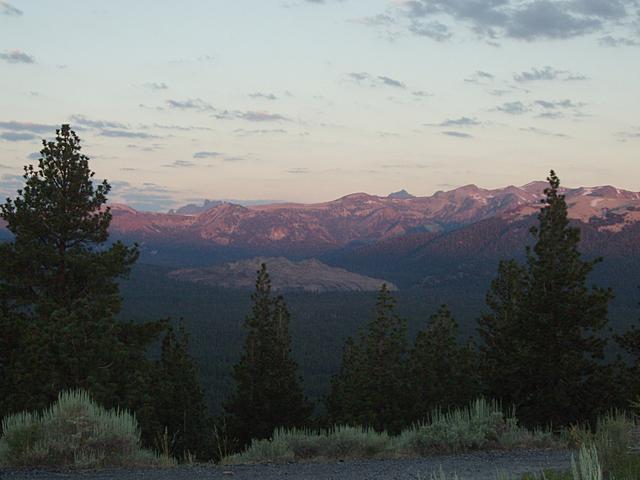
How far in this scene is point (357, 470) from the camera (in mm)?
9500

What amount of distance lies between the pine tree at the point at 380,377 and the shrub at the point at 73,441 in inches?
1068

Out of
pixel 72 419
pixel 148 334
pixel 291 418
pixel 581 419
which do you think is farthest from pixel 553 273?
pixel 291 418

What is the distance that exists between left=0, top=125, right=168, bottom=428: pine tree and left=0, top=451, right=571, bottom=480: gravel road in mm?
9923

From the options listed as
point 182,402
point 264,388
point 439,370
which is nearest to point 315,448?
point 264,388

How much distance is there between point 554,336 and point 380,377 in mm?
17937

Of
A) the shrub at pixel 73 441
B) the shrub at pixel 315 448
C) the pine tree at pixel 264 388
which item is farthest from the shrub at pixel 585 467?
the pine tree at pixel 264 388

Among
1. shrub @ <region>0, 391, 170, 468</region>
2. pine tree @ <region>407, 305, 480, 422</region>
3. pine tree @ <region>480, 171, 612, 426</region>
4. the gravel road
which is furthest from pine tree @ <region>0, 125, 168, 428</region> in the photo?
pine tree @ <region>407, 305, 480, 422</region>

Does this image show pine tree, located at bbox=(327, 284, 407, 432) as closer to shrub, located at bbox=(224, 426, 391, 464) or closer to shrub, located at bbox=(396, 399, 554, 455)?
shrub, located at bbox=(396, 399, 554, 455)

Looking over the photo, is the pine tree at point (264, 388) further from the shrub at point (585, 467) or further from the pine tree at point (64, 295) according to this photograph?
the shrub at point (585, 467)

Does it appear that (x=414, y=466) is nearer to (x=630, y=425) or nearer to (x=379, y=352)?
(x=630, y=425)

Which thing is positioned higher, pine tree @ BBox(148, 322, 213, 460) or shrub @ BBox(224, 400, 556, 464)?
shrub @ BBox(224, 400, 556, 464)

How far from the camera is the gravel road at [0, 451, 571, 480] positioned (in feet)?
29.3

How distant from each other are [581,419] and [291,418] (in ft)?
64.7

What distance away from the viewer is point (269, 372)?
129 feet
